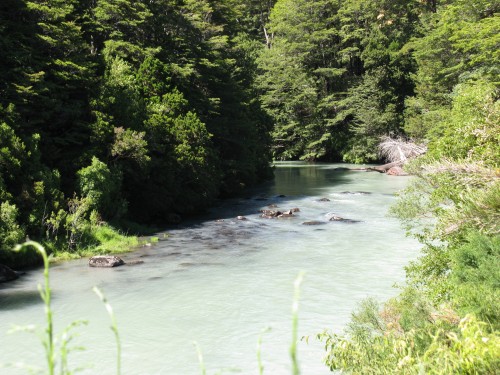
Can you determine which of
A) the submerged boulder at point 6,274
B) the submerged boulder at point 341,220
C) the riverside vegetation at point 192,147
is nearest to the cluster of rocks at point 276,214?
the submerged boulder at point 341,220

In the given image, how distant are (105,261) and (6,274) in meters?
3.31

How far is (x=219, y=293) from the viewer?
1509 centimetres

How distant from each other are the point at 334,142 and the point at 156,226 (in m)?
41.3

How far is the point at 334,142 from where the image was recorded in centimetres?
6303

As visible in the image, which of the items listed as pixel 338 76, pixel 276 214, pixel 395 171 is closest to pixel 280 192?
pixel 276 214

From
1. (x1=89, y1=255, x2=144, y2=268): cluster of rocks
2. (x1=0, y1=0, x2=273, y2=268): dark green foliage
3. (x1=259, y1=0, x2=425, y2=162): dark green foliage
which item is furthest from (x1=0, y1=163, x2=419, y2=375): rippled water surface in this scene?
(x1=259, y1=0, x2=425, y2=162): dark green foliage

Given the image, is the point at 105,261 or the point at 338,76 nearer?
the point at 105,261

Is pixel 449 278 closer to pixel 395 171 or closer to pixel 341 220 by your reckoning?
pixel 341 220

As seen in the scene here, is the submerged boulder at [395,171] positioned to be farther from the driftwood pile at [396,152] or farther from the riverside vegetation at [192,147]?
the riverside vegetation at [192,147]

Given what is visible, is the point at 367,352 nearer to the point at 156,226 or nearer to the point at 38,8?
the point at 156,226

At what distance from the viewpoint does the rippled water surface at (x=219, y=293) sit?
433 inches

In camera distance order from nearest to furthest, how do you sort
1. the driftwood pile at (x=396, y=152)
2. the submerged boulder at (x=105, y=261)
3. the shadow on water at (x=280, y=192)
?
the submerged boulder at (x=105, y=261)
the shadow on water at (x=280, y=192)
the driftwood pile at (x=396, y=152)

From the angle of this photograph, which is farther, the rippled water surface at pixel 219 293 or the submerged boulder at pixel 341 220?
the submerged boulder at pixel 341 220

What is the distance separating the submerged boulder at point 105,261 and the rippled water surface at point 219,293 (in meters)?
0.40
